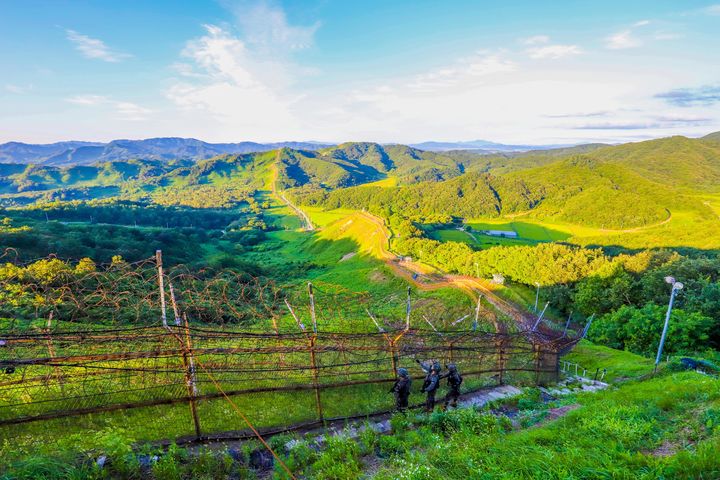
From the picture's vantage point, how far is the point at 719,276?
31062mm

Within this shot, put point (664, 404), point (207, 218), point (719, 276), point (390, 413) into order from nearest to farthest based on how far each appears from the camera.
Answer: point (664, 404) < point (390, 413) < point (719, 276) < point (207, 218)

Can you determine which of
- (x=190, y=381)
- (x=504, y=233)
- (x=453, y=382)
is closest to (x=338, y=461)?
(x=190, y=381)

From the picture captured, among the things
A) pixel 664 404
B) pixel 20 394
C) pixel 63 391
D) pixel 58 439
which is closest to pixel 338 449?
pixel 58 439

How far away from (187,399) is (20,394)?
3392 mm

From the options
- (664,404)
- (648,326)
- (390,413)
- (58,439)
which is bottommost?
(648,326)

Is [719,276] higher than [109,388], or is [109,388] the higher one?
[109,388]

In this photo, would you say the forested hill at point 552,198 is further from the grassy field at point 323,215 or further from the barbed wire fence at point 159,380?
the barbed wire fence at point 159,380

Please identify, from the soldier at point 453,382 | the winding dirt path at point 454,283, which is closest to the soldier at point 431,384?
the soldier at point 453,382

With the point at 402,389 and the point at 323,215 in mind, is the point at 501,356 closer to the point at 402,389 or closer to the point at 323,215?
the point at 402,389

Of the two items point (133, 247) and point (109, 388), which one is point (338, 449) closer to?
point (109, 388)

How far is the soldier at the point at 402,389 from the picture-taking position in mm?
8445

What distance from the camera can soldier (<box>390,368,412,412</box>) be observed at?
8.45 metres

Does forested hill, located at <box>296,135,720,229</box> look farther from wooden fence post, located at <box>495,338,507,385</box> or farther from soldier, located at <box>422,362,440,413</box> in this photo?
soldier, located at <box>422,362,440,413</box>

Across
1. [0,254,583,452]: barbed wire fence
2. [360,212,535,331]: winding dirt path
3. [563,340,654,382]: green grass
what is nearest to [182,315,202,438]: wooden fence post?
[0,254,583,452]: barbed wire fence
